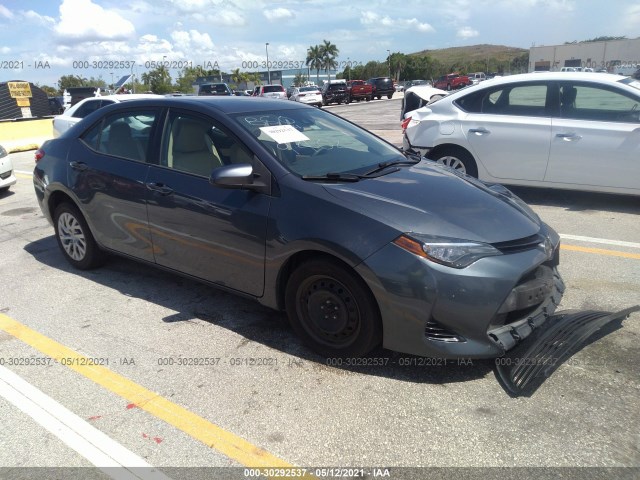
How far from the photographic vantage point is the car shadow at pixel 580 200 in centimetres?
650

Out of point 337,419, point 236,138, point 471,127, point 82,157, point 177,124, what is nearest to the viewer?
point 337,419

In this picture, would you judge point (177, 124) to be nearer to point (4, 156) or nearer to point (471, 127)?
point (471, 127)

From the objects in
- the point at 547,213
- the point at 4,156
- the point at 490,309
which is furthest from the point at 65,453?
the point at 4,156

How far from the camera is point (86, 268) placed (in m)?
4.95

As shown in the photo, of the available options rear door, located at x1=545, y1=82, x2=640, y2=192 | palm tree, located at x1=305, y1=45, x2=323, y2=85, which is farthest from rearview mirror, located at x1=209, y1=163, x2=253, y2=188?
palm tree, located at x1=305, y1=45, x2=323, y2=85

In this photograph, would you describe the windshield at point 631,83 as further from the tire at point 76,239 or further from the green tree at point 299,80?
the green tree at point 299,80

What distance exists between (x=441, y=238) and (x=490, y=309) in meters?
0.46

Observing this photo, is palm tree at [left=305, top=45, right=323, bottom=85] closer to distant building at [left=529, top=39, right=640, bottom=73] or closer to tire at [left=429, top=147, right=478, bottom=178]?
distant building at [left=529, top=39, right=640, bottom=73]

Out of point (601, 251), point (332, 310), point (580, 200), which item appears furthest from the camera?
point (580, 200)

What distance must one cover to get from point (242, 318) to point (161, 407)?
3.70 ft

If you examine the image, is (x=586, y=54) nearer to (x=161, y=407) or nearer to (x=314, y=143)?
(x=314, y=143)

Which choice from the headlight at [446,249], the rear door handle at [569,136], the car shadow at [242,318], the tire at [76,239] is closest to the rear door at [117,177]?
the tire at [76,239]

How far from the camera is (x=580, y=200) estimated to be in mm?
6941

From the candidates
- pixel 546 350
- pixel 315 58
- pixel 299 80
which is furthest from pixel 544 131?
pixel 315 58
